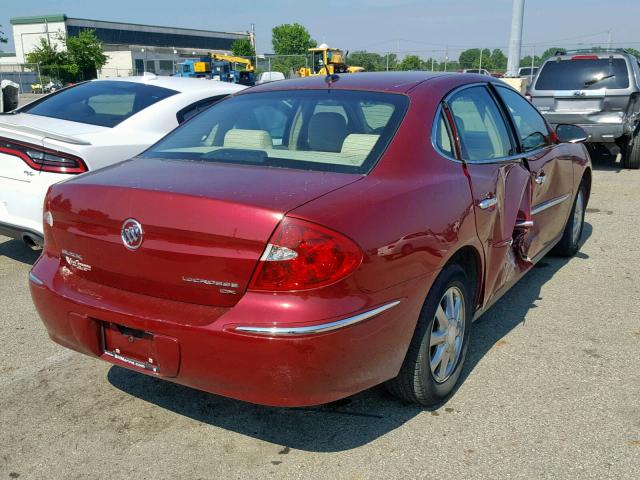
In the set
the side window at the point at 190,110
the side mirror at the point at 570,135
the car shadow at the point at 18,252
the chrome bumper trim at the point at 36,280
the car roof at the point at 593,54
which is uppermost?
the car roof at the point at 593,54

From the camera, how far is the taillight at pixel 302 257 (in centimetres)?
232

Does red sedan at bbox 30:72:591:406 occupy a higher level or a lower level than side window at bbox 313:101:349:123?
lower

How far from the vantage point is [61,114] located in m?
5.78

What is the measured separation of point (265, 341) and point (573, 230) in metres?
4.03

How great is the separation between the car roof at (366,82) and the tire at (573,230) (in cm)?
231

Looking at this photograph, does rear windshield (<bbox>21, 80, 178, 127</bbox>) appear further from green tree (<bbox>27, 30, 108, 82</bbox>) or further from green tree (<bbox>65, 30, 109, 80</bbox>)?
green tree (<bbox>65, 30, 109, 80</bbox>)

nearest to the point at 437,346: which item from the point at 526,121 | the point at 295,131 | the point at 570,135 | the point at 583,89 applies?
the point at 295,131

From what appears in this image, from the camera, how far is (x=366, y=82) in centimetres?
353

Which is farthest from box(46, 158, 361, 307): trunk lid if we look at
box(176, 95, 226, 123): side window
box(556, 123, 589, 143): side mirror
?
box(176, 95, 226, 123): side window

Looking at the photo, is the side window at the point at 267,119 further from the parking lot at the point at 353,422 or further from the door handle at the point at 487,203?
the parking lot at the point at 353,422

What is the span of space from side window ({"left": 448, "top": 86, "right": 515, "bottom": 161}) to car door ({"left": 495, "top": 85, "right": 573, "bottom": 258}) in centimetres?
18

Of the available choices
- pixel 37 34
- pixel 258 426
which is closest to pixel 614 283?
pixel 258 426

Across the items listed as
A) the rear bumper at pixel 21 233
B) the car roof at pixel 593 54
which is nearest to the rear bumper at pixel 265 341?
the rear bumper at pixel 21 233

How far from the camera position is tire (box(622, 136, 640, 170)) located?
10741mm
